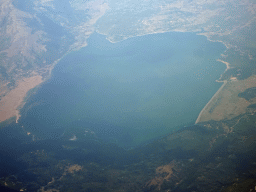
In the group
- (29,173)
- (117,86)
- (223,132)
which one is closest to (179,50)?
(117,86)

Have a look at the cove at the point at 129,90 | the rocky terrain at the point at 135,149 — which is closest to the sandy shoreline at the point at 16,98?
the rocky terrain at the point at 135,149

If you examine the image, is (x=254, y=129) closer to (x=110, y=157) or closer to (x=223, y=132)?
(x=223, y=132)

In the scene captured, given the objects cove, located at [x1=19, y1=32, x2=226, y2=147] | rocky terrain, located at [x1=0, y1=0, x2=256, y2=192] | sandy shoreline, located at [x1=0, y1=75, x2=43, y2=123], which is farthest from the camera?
sandy shoreline, located at [x1=0, y1=75, x2=43, y2=123]

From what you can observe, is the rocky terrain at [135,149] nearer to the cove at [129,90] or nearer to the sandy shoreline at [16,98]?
the sandy shoreline at [16,98]

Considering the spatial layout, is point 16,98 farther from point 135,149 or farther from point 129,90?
point 135,149

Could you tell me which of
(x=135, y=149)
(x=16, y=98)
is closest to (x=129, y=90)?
(x=135, y=149)

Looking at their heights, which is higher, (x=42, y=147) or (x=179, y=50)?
(x=179, y=50)

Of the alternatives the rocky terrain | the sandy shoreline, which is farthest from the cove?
the rocky terrain

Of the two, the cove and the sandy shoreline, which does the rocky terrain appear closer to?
the sandy shoreline
